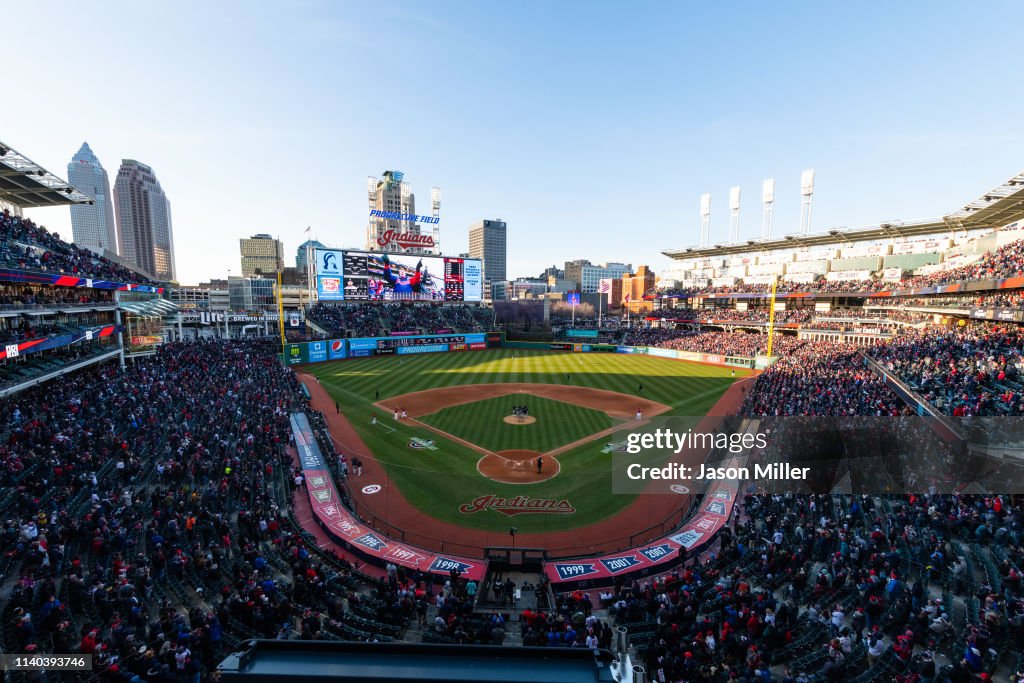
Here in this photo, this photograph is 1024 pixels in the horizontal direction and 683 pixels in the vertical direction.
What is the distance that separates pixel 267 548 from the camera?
14922 millimetres

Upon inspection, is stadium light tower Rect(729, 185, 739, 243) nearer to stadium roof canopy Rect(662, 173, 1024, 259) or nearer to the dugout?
stadium roof canopy Rect(662, 173, 1024, 259)

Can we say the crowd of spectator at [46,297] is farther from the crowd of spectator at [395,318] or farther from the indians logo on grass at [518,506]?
the indians logo on grass at [518,506]

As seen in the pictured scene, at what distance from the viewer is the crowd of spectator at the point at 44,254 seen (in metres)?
29.5

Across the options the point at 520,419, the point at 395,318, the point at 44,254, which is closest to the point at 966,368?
the point at 520,419

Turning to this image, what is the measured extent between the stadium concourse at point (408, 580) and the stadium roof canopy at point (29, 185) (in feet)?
61.2

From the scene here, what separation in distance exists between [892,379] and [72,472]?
4202 cm

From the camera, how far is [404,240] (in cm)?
7069

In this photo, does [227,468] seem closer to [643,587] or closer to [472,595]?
[472,595]

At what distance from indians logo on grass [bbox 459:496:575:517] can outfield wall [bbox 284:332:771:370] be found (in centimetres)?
4370

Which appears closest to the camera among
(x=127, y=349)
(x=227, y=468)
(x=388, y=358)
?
(x=227, y=468)

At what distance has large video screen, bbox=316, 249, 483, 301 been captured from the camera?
62969 millimetres

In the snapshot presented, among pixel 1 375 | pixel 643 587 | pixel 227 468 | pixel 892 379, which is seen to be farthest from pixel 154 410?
pixel 892 379

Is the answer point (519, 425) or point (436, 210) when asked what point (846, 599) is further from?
point (436, 210)

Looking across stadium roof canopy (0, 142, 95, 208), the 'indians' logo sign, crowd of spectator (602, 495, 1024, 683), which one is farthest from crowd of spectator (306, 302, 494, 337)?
crowd of spectator (602, 495, 1024, 683)
